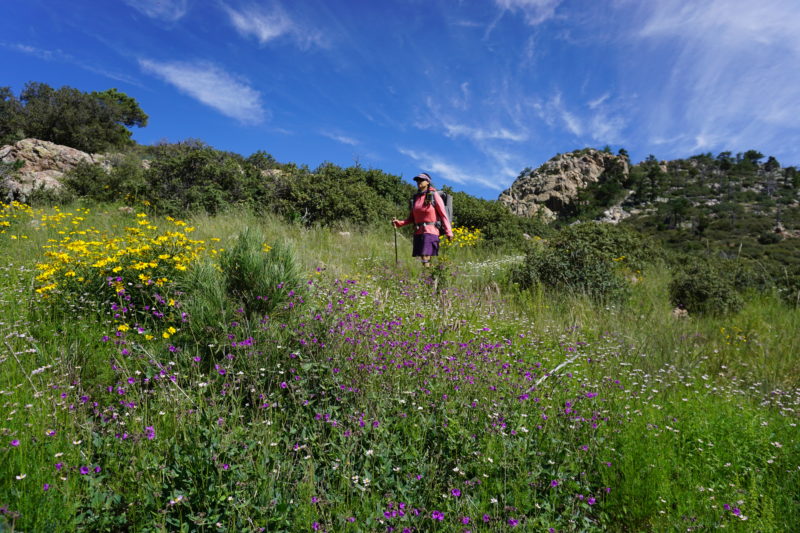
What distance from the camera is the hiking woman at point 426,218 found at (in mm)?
8805

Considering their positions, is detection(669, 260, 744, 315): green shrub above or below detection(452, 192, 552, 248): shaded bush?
below

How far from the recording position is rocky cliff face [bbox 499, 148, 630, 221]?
A: 61688mm

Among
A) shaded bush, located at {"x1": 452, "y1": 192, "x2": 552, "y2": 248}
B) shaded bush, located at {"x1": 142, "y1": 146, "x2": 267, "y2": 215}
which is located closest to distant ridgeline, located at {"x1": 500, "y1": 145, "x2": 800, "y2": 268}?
shaded bush, located at {"x1": 452, "y1": 192, "x2": 552, "y2": 248}

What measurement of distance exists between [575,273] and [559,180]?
61171mm

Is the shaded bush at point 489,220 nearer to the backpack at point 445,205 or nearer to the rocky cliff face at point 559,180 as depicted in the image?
the backpack at point 445,205

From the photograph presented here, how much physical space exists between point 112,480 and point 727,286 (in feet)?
34.0

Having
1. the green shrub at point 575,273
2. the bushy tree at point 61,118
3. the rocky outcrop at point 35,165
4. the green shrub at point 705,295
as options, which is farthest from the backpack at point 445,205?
the bushy tree at point 61,118

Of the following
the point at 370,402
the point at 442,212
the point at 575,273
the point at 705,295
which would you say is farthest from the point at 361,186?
the point at 370,402

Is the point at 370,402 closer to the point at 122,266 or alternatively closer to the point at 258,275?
the point at 258,275

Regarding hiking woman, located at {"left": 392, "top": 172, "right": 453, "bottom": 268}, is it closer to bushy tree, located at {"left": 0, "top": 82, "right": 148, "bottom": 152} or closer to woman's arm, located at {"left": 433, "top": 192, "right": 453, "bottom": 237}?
woman's arm, located at {"left": 433, "top": 192, "right": 453, "bottom": 237}

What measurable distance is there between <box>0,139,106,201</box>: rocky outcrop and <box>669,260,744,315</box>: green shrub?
19.2 metres

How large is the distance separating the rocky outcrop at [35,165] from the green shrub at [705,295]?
1915cm

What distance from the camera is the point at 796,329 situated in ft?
22.6

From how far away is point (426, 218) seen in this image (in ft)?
29.0
